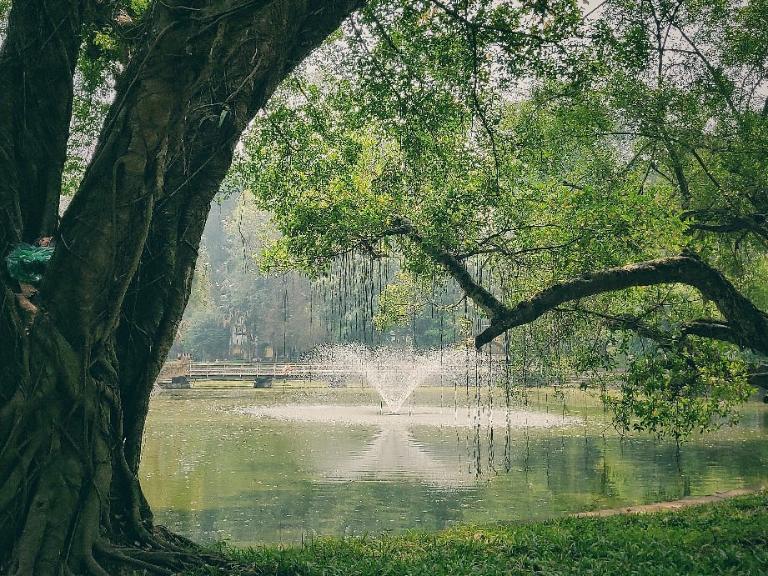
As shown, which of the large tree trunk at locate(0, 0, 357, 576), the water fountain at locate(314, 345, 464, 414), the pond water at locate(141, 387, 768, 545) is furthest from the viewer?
the water fountain at locate(314, 345, 464, 414)

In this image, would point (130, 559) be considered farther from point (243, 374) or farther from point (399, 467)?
point (243, 374)

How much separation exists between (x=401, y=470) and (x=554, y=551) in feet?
25.7

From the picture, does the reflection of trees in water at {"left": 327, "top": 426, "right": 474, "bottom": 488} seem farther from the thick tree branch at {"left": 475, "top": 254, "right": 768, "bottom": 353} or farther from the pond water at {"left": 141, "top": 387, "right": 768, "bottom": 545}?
the thick tree branch at {"left": 475, "top": 254, "right": 768, "bottom": 353}

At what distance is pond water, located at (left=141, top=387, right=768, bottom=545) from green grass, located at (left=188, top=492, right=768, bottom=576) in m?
1.67

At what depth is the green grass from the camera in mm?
6148

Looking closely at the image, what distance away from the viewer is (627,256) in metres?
9.54

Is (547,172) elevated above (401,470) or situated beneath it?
elevated above

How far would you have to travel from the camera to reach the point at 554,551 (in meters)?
7.15

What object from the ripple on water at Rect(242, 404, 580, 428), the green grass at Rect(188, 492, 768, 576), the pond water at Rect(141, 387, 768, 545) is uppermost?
the green grass at Rect(188, 492, 768, 576)

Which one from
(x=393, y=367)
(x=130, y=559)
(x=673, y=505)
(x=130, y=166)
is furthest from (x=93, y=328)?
(x=393, y=367)

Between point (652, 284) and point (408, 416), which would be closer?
point (652, 284)

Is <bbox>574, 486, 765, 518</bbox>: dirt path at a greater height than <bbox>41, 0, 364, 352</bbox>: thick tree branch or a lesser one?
lesser

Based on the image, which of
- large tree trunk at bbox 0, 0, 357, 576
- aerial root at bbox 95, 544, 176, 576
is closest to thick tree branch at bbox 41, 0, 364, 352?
large tree trunk at bbox 0, 0, 357, 576

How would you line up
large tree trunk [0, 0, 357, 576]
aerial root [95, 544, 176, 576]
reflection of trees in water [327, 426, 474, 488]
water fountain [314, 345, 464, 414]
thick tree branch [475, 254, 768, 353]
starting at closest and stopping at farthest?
large tree trunk [0, 0, 357, 576], aerial root [95, 544, 176, 576], thick tree branch [475, 254, 768, 353], reflection of trees in water [327, 426, 474, 488], water fountain [314, 345, 464, 414]
